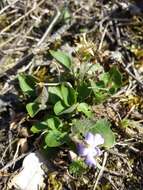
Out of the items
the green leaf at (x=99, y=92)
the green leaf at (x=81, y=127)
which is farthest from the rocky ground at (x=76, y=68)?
the green leaf at (x=81, y=127)

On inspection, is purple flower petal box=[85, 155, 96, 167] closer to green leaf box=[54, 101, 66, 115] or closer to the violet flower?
the violet flower

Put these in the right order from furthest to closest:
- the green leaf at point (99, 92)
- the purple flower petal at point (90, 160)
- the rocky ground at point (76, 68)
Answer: the green leaf at point (99, 92), the rocky ground at point (76, 68), the purple flower petal at point (90, 160)

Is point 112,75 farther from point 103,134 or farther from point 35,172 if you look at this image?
point 35,172

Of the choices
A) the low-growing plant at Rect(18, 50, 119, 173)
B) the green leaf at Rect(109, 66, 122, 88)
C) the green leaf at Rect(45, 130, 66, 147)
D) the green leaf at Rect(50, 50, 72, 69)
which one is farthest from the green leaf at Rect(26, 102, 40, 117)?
the green leaf at Rect(109, 66, 122, 88)

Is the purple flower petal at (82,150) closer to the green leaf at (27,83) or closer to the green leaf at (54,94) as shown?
the green leaf at (54,94)

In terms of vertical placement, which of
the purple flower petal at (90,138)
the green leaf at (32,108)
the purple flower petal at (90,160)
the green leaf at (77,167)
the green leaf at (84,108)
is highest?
the green leaf at (32,108)

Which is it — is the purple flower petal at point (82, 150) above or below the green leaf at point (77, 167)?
above
